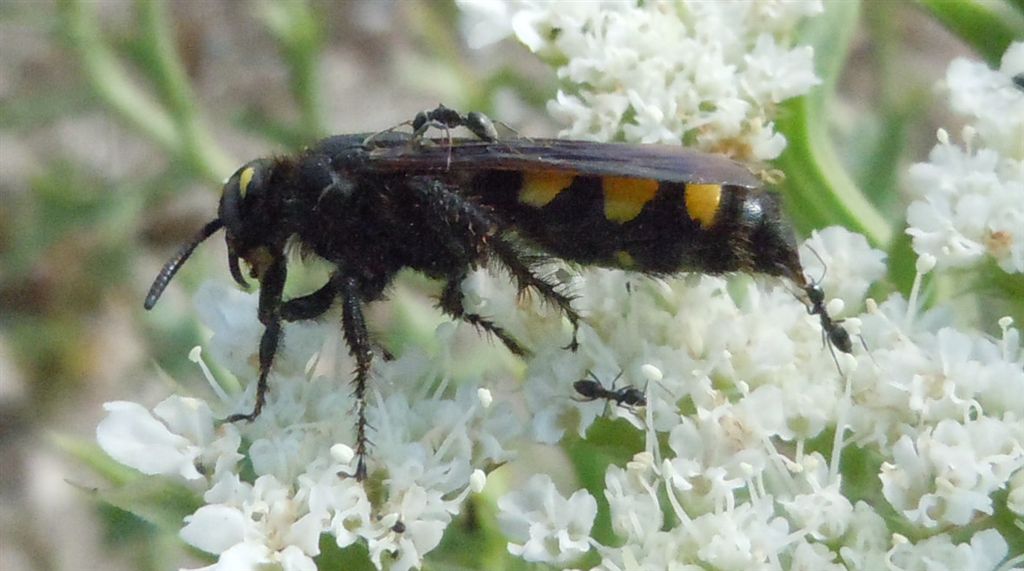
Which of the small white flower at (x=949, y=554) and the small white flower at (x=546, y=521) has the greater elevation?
the small white flower at (x=546, y=521)

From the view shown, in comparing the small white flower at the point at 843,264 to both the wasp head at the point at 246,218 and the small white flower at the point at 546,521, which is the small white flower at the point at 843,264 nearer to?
the small white flower at the point at 546,521

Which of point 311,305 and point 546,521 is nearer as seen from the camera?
point 546,521

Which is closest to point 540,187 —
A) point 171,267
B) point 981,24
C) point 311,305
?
point 311,305

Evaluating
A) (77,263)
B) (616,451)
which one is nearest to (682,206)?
(616,451)

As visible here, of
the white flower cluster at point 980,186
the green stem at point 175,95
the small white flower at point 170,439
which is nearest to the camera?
the small white flower at point 170,439

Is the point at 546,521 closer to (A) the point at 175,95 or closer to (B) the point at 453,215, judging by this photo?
(B) the point at 453,215

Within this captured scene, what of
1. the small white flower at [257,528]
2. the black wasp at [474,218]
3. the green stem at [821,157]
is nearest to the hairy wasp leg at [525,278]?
the black wasp at [474,218]

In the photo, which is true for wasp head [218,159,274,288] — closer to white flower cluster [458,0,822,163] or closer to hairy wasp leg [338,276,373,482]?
hairy wasp leg [338,276,373,482]
